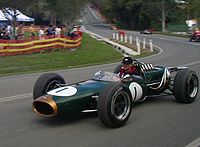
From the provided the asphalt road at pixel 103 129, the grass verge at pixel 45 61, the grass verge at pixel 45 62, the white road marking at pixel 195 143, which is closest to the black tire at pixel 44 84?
the asphalt road at pixel 103 129

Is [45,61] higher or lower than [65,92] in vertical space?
lower

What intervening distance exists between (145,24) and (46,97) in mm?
96583

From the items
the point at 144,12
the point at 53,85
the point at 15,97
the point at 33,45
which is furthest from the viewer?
the point at 144,12

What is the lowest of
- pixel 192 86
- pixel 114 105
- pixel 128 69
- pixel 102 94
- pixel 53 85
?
pixel 192 86

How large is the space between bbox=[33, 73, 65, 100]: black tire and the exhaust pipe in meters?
1.14

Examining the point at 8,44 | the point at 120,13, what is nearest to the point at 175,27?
the point at 120,13

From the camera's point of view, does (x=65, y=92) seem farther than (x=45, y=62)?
No

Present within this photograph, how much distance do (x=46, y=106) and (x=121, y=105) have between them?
1391 millimetres

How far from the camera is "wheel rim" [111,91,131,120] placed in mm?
7512

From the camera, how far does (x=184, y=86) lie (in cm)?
948

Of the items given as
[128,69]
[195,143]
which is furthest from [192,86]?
[195,143]

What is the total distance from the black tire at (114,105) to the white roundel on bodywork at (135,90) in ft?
2.29

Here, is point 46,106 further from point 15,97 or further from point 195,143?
point 15,97

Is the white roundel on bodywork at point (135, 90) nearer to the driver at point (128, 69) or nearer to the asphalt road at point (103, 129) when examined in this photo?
the asphalt road at point (103, 129)
